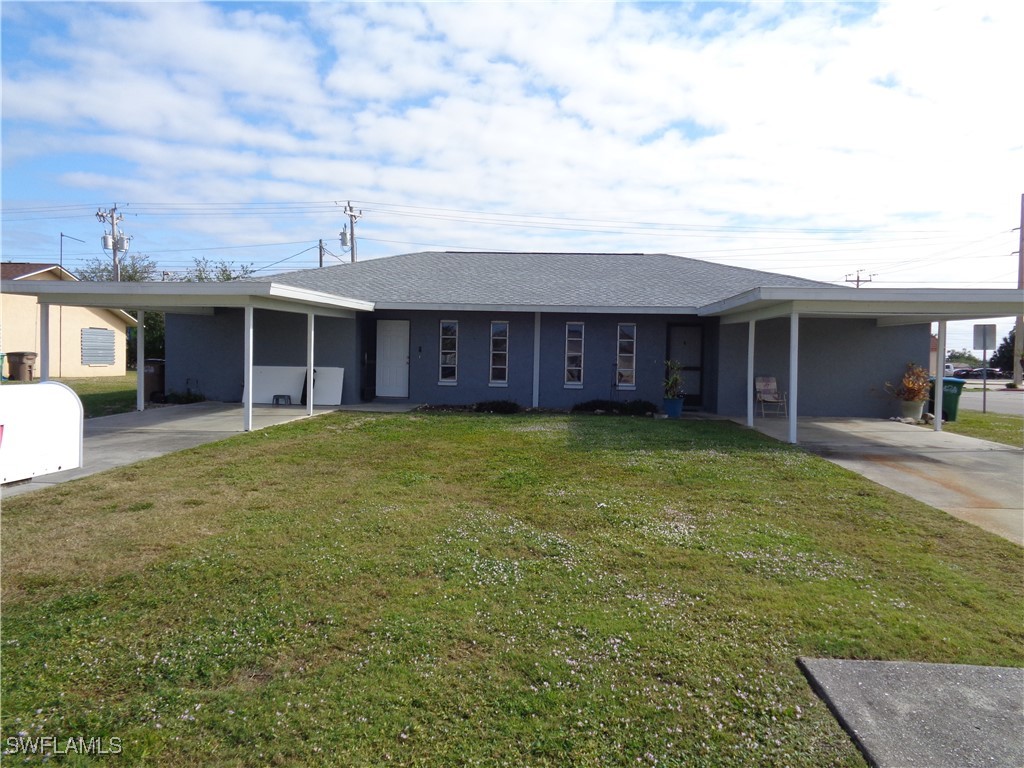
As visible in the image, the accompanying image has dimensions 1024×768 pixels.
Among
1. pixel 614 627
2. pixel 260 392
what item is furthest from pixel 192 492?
pixel 260 392

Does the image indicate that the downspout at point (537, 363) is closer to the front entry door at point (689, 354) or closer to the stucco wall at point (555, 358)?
the stucco wall at point (555, 358)

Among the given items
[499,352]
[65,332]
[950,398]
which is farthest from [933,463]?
[65,332]

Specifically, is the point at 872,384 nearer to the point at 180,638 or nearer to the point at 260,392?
the point at 260,392

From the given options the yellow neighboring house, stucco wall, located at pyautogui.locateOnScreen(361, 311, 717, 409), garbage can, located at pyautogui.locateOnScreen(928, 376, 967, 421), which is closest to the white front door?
stucco wall, located at pyautogui.locateOnScreen(361, 311, 717, 409)

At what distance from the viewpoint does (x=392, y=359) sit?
17.3m

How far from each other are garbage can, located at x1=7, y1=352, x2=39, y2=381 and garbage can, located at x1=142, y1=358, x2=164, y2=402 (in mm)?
9547

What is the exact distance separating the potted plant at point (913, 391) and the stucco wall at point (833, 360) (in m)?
0.26

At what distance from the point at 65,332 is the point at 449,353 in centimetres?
1736

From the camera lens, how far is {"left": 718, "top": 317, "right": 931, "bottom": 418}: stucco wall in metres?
15.5

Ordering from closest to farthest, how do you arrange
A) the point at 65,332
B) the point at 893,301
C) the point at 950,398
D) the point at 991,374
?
the point at 893,301, the point at 950,398, the point at 65,332, the point at 991,374

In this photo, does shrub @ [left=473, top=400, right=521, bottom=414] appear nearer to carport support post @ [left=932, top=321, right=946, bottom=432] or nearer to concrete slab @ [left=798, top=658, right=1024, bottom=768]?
carport support post @ [left=932, top=321, right=946, bottom=432]

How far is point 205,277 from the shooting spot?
4253 cm

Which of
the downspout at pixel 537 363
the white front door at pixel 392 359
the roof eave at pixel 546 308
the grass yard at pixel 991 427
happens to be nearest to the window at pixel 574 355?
the downspout at pixel 537 363

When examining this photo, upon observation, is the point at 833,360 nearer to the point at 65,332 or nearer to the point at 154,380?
the point at 154,380
